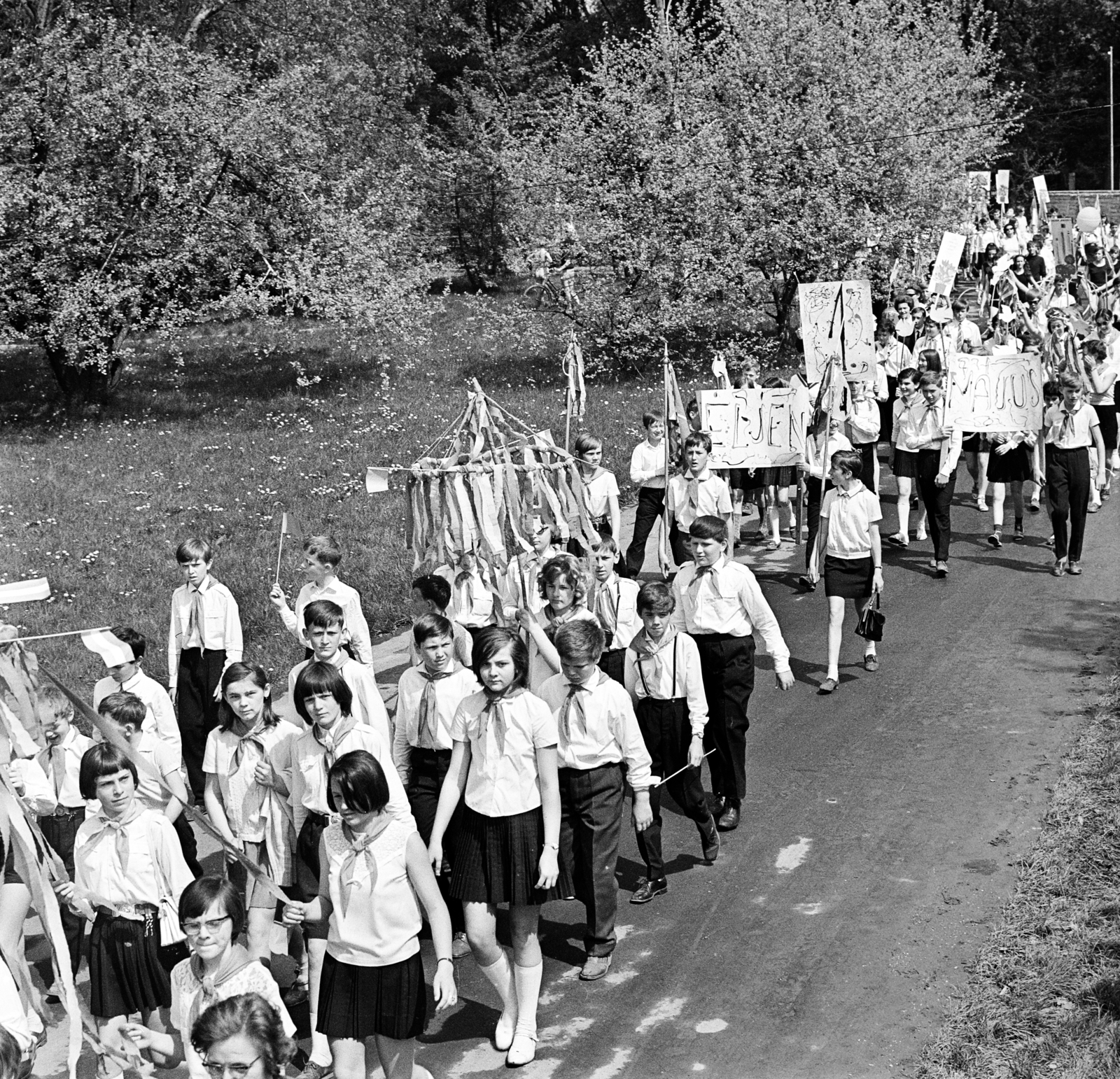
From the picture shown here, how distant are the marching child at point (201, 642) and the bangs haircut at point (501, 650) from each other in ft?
10.4

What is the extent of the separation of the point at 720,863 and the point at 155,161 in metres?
16.8

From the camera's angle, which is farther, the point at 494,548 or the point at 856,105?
the point at 856,105

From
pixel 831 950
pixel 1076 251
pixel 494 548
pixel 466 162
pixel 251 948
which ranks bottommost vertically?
pixel 831 950

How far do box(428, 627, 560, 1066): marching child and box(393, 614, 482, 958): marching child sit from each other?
423 mm

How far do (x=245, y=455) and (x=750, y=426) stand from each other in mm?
8282

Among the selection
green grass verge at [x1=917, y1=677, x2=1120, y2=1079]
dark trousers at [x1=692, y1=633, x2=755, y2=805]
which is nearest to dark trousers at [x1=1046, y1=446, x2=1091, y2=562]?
green grass verge at [x1=917, y1=677, x2=1120, y2=1079]

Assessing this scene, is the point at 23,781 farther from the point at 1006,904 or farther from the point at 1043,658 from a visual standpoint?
the point at 1043,658

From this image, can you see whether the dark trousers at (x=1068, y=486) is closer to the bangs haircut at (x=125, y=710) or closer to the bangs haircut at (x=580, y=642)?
the bangs haircut at (x=580, y=642)

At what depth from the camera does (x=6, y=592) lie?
201 inches

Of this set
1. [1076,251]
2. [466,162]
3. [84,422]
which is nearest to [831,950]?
[84,422]

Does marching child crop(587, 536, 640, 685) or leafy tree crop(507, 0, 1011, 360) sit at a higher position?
leafy tree crop(507, 0, 1011, 360)

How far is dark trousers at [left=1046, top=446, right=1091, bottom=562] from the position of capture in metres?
12.7

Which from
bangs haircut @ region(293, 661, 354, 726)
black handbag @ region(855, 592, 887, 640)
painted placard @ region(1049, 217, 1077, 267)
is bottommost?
black handbag @ region(855, 592, 887, 640)

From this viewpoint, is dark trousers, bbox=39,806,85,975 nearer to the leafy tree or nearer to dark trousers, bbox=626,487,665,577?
dark trousers, bbox=626,487,665,577
